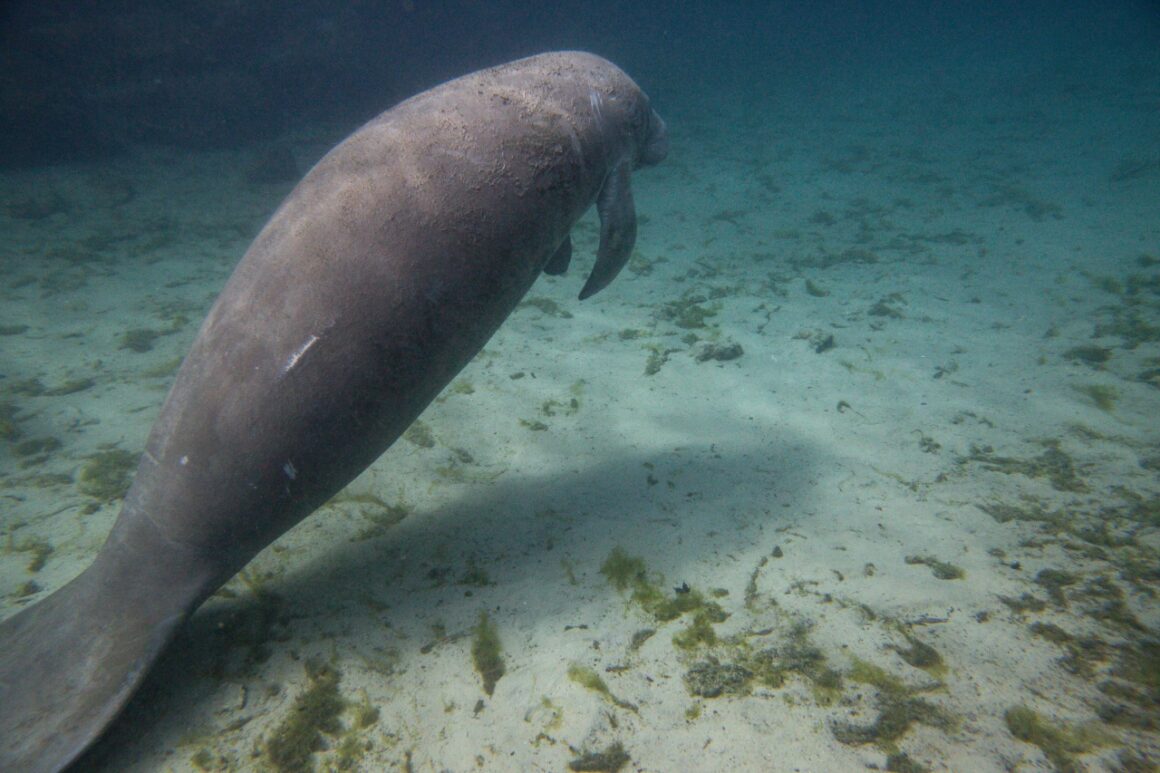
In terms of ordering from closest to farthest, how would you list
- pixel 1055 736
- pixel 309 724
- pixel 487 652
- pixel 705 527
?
pixel 1055 736 < pixel 309 724 < pixel 487 652 < pixel 705 527

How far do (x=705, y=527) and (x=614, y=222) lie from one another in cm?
205

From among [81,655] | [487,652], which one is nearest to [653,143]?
[487,652]

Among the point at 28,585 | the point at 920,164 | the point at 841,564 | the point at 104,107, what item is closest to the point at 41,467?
the point at 28,585

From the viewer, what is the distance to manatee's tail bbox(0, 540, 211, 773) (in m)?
1.98

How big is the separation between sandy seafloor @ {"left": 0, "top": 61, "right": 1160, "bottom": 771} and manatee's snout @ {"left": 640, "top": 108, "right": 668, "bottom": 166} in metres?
2.19

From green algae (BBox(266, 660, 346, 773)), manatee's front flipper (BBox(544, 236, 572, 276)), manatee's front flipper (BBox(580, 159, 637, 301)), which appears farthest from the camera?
manatee's front flipper (BBox(544, 236, 572, 276))

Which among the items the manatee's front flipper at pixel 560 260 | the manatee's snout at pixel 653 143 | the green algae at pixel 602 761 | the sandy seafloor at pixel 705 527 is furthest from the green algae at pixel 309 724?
the manatee's snout at pixel 653 143

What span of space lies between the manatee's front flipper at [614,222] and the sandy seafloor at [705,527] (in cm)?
153

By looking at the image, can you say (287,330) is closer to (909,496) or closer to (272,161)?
(909,496)

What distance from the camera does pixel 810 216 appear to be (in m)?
12.1

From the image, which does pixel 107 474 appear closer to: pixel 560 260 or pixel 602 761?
pixel 560 260

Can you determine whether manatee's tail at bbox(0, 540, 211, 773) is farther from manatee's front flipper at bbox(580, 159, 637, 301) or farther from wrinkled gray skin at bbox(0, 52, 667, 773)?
manatee's front flipper at bbox(580, 159, 637, 301)

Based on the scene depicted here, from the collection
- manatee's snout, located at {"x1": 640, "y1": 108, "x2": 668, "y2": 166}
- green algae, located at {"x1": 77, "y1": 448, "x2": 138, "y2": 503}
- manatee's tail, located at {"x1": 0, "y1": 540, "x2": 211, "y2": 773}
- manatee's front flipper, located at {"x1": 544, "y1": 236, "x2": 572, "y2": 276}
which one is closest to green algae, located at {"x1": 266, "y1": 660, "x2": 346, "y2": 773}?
manatee's tail, located at {"x1": 0, "y1": 540, "x2": 211, "y2": 773}

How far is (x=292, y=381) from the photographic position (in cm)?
212
